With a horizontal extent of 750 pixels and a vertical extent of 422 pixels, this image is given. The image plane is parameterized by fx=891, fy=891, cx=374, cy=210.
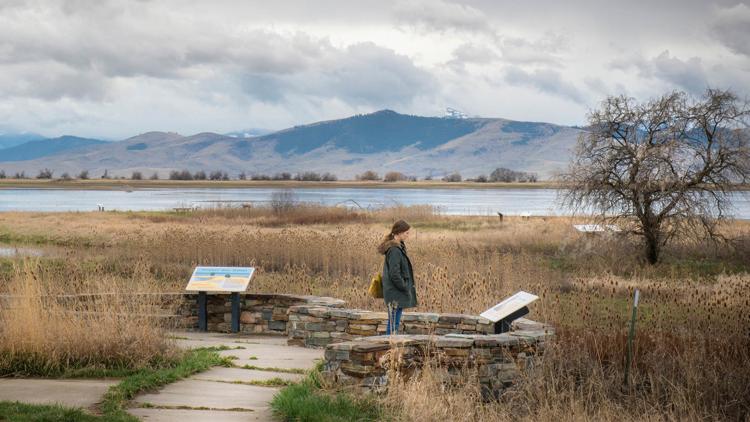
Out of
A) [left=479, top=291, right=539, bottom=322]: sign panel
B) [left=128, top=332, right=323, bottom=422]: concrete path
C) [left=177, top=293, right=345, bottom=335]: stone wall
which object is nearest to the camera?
[left=128, top=332, right=323, bottom=422]: concrete path

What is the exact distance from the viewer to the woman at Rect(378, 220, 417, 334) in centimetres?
1243

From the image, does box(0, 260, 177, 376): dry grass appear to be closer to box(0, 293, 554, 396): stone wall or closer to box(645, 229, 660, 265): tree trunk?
box(0, 293, 554, 396): stone wall

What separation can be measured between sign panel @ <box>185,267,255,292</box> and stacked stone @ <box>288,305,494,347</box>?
60.0 inches

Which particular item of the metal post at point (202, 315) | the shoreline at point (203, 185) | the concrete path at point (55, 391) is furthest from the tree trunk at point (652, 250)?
the shoreline at point (203, 185)

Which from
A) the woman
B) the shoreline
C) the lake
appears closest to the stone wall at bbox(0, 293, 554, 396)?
the woman

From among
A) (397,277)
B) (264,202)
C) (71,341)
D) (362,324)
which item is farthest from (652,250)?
(264,202)

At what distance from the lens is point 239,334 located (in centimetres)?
1562

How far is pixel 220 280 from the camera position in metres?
15.3

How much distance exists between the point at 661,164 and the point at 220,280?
1698 centimetres

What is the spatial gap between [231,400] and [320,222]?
34.4m

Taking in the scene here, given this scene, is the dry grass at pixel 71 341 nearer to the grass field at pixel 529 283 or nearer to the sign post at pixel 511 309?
the grass field at pixel 529 283

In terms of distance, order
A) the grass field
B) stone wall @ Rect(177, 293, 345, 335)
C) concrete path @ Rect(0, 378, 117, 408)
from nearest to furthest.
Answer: concrete path @ Rect(0, 378, 117, 408) → the grass field → stone wall @ Rect(177, 293, 345, 335)

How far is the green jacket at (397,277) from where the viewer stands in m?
12.4

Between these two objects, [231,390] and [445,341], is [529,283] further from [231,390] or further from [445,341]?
[231,390]
